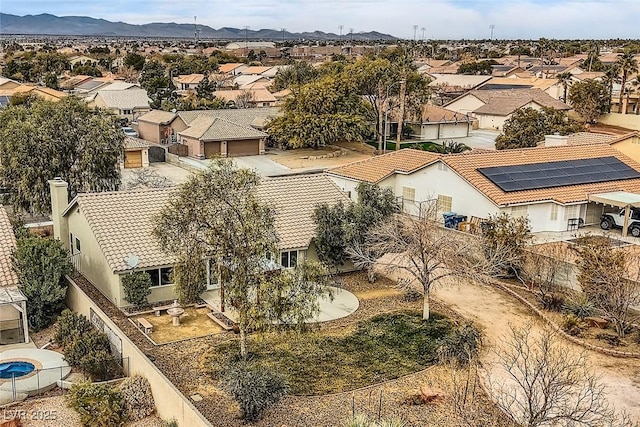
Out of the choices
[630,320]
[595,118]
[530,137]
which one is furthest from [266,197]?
[595,118]

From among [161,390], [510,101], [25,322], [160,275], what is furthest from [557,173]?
[510,101]

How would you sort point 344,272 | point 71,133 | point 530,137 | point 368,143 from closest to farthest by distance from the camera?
point 344,272 < point 71,133 < point 530,137 < point 368,143

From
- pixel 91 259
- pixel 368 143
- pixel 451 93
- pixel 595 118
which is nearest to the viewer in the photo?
pixel 91 259

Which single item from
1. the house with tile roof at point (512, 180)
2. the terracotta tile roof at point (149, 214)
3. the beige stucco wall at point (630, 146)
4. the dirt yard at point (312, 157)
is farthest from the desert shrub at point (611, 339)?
the dirt yard at point (312, 157)

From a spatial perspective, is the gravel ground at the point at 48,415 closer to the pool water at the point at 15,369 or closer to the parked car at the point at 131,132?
the pool water at the point at 15,369

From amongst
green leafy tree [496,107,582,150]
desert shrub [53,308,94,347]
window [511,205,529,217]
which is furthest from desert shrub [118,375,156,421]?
green leafy tree [496,107,582,150]

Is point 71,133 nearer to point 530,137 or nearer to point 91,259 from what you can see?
point 91,259
